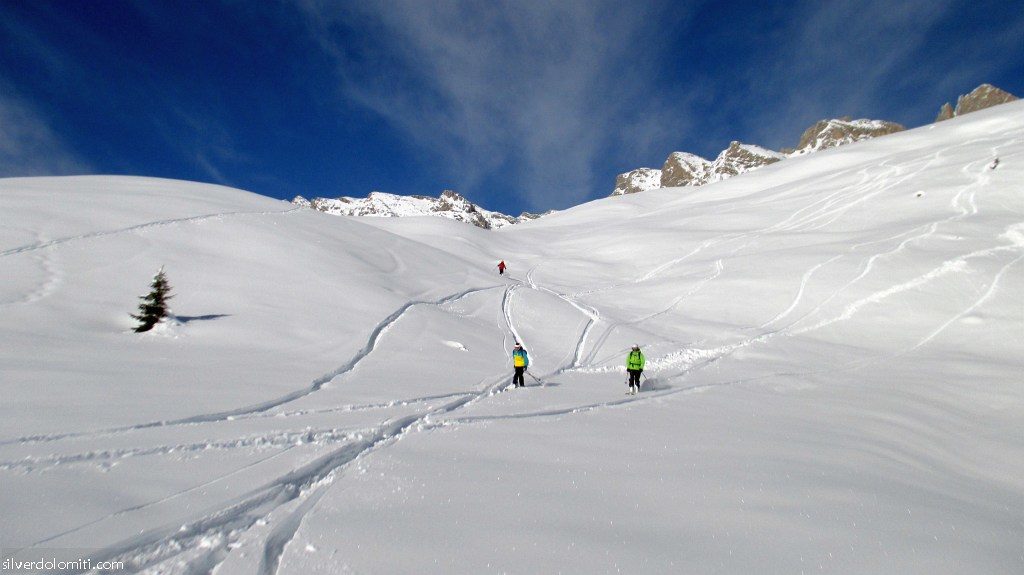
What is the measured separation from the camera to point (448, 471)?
6008 mm

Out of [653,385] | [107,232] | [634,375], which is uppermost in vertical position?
[107,232]

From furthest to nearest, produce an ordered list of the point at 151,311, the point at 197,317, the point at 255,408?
the point at 197,317 < the point at 151,311 < the point at 255,408

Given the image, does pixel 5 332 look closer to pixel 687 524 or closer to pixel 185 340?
pixel 185 340

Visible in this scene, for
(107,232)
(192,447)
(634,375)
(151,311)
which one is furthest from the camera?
(107,232)

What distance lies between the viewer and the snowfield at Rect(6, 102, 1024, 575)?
4.53 metres

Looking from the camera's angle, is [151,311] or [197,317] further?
[197,317]

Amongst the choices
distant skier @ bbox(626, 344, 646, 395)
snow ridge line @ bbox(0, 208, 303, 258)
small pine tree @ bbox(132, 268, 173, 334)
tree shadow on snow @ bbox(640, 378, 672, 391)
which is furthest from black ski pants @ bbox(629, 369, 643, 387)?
snow ridge line @ bbox(0, 208, 303, 258)

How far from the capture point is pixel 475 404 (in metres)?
9.67

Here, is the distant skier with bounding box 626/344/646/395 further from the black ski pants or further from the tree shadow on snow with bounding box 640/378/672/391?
the tree shadow on snow with bounding box 640/378/672/391

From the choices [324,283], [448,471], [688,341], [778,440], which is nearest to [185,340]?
[324,283]

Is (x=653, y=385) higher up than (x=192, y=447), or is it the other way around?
(x=653, y=385)

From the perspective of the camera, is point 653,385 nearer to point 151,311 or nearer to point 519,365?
point 519,365

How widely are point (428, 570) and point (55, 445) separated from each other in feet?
17.8

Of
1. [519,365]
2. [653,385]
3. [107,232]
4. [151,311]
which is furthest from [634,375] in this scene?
[107,232]
